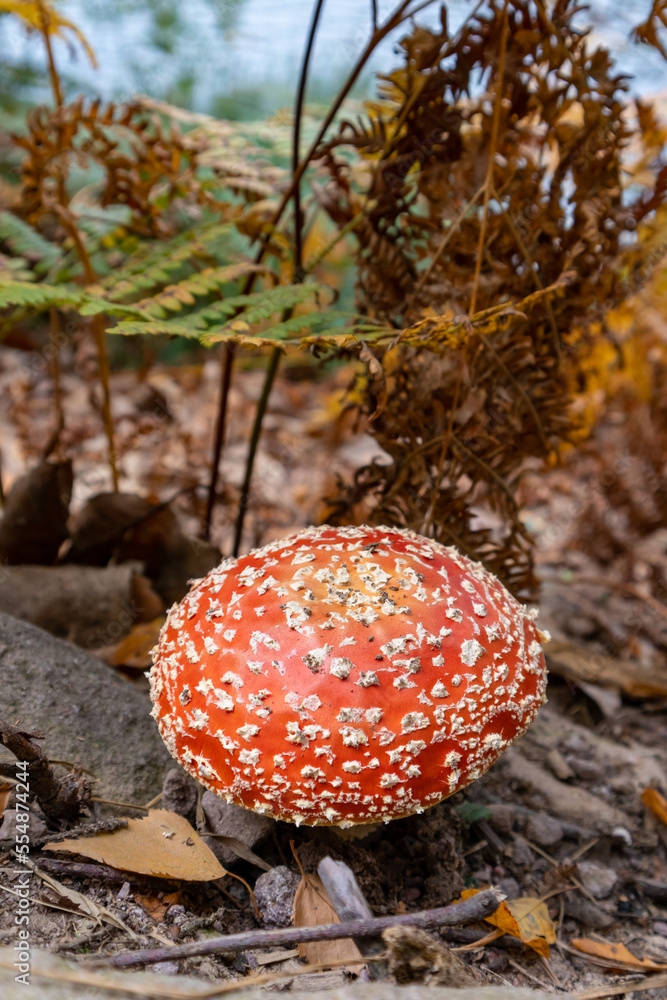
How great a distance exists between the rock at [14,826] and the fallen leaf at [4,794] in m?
0.01

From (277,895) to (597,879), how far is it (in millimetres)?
1155

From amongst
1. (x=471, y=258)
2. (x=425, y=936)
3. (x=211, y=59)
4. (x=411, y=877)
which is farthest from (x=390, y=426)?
(x=211, y=59)

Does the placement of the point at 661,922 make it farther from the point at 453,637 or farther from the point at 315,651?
the point at 315,651

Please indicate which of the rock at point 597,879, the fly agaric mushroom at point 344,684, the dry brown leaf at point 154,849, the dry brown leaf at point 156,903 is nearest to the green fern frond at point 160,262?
the fly agaric mushroom at point 344,684

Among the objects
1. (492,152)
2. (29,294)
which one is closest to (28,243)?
(29,294)

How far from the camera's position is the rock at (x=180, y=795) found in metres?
2.04

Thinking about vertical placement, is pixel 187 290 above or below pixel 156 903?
above

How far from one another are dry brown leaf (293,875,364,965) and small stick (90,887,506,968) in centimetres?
12

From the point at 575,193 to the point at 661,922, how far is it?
2519mm

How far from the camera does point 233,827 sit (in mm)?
1955

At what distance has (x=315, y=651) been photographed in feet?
5.46

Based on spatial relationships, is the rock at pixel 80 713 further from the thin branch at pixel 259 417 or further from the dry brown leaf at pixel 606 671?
the dry brown leaf at pixel 606 671

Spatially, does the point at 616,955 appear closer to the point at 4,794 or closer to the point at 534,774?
the point at 534,774

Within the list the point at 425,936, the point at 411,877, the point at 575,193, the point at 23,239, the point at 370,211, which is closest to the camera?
the point at 425,936
